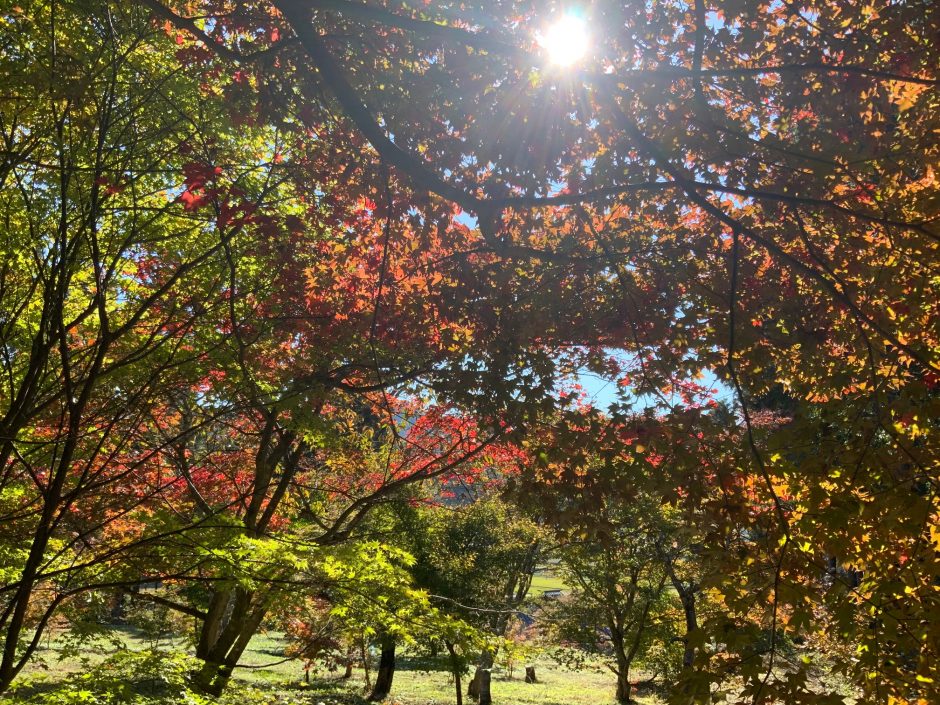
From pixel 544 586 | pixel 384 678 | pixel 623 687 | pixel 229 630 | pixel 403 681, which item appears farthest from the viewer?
pixel 544 586

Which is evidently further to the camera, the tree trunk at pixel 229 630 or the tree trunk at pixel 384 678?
the tree trunk at pixel 384 678

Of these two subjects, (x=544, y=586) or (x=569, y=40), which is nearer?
(x=569, y=40)

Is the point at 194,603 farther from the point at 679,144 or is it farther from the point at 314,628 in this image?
the point at 679,144

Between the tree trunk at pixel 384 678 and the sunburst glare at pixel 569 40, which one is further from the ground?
the sunburst glare at pixel 569 40

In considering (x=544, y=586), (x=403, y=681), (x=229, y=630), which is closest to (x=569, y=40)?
(x=229, y=630)

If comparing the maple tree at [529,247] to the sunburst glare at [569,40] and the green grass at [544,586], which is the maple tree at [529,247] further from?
the green grass at [544,586]

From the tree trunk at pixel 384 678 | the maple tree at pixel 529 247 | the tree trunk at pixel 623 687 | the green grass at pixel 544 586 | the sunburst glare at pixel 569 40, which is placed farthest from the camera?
the green grass at pixel 544 586

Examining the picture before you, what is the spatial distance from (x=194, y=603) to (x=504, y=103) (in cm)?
1167

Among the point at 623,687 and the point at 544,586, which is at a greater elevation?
the point at 544,586

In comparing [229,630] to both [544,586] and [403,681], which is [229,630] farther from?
[544,586]

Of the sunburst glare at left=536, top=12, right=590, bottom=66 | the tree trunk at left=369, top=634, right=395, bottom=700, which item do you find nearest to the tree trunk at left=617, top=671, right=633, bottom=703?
the tree trunk at left=369, top=634, right=395, bottom=700

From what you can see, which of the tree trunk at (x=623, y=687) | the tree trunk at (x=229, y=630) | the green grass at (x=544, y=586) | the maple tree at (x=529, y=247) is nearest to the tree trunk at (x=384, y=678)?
the green grass at (x=544, y=586)

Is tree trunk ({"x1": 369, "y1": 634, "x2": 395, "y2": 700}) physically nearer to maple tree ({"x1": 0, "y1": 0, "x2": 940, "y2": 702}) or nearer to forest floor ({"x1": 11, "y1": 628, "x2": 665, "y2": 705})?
forest floor ({"x1": 11, "y1": 628, "x2": 665, "y2": 705})

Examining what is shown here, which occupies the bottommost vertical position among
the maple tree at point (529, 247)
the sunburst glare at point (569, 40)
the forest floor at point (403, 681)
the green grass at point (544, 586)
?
the forest floor at point (403, 681)
